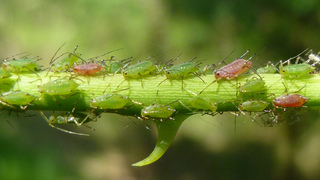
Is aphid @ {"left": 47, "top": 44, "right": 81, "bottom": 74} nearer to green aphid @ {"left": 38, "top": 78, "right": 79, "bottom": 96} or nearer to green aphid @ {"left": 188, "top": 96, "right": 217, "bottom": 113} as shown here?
green aphid @ {"left": 38, "top": 78, "right": 79, "bottom": 96}

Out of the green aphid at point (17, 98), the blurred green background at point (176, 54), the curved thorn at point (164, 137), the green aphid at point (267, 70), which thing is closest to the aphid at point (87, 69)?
the green aphid at point (17, 98)

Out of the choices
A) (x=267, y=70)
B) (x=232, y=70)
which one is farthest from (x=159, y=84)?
(x=267, y=70)

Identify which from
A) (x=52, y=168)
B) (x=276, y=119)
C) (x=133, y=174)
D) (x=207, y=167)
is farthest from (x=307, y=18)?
(x=276, y=119)

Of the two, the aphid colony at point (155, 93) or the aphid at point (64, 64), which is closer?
the aphid colony at point (155, 93)

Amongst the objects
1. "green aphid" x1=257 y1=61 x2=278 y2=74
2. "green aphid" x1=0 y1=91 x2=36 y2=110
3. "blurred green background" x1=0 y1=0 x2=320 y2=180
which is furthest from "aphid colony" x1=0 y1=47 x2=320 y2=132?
"blurred green background" x1=0 y1=0 x2=320 y2=180

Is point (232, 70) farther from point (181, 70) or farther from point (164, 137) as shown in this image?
point (164, 137)

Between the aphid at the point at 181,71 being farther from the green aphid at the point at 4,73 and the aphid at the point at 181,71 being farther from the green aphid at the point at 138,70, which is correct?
the green aphid at the point at 4,73
